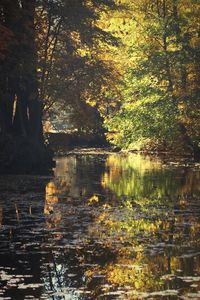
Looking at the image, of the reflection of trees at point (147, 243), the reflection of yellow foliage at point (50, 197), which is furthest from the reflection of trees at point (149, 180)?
the reflection of trees at point (147, 243)

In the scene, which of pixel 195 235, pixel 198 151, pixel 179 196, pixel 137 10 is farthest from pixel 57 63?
pixel 195 235

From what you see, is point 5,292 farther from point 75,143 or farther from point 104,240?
point 75,143

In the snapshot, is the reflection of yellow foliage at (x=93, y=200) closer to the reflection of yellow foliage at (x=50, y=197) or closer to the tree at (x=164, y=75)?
the reflection of yellow foliage at (x=50, y=197)

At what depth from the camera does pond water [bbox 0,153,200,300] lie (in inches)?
502

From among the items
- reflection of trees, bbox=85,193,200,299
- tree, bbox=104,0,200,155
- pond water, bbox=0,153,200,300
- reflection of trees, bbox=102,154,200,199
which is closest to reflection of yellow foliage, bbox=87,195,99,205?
pond water, bbox=0,153,200,300

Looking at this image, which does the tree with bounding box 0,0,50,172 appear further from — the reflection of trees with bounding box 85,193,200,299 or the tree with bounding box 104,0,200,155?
the reflection of trees with bounding box 85,193,200,299

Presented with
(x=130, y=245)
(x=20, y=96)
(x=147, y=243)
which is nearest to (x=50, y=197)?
(x=147, y=243)

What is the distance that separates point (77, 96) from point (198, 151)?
1047 cm

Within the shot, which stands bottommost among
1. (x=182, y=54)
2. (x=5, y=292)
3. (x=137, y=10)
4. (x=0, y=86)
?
(x=5, y=292)

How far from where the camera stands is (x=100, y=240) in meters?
17.2

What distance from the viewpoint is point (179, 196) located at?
88.5 feet

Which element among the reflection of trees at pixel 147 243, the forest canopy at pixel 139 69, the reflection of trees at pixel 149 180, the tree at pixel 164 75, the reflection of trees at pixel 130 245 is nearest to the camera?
the reflection of trees at pixel 130 245

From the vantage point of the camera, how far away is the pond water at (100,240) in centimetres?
1276

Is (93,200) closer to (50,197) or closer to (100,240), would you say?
(50,197)
